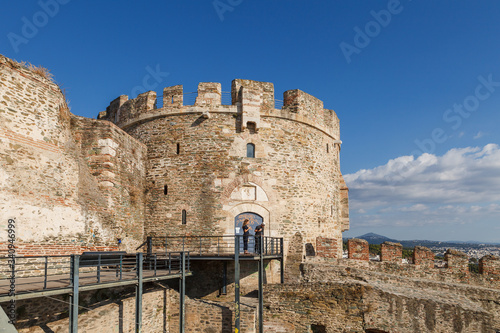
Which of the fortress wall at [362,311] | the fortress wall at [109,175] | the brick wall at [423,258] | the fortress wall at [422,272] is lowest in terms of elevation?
the fortress wall at [362,311]

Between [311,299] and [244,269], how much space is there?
11.6ft

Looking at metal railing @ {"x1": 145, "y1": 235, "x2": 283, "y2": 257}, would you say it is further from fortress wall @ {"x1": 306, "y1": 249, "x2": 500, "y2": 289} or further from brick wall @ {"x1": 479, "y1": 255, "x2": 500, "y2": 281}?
brick wall @ {"x1": 479, "y1": 255, "x2": 500, "y2": 281}

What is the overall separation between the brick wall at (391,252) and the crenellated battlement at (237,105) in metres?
5.90

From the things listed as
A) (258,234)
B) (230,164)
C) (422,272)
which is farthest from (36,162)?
(422,272)

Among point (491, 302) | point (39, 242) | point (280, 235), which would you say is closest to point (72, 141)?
point (39, 242)

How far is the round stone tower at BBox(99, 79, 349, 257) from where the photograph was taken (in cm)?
1574

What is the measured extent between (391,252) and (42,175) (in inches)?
490

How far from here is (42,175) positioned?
36.2 feet

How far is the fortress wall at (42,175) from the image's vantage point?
10227 millimetres

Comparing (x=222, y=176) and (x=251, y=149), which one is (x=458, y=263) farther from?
(x=222, y=176)

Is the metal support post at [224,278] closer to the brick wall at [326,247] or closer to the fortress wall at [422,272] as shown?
the fortress wall at [422,272]

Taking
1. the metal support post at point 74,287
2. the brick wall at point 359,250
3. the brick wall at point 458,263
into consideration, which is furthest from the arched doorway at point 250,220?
the metal support post at point 74,287

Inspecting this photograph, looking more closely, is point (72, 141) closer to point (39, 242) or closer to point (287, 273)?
point (39, 242)

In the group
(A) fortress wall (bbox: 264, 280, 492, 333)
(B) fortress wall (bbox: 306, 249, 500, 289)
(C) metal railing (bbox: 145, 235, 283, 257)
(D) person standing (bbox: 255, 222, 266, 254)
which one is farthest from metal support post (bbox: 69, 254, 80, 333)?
(B) fortress wall (bbox: 306, 249, 500, 289)
